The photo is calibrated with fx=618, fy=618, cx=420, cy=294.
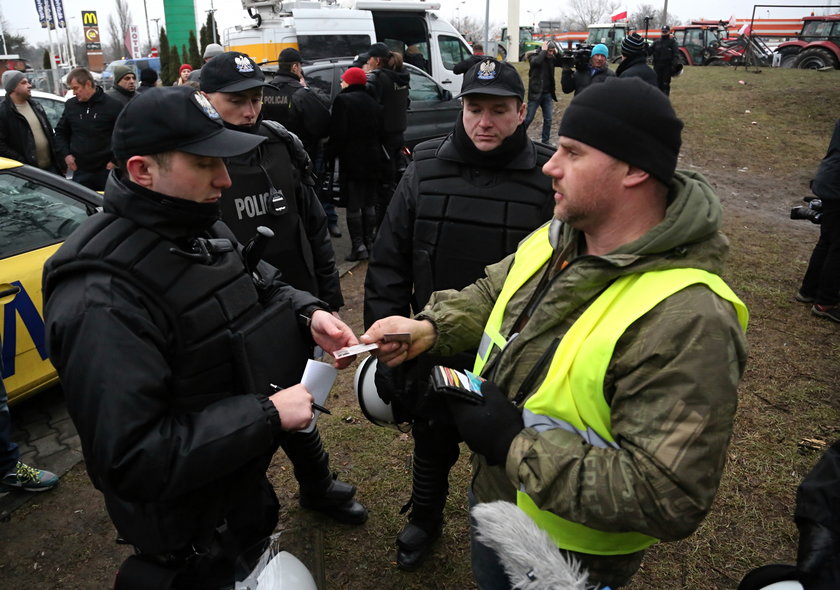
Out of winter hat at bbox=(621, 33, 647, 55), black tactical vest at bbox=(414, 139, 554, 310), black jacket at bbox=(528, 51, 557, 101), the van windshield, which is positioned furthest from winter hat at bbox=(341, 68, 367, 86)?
black jacket at bbox=(528, 51, 557, 101)

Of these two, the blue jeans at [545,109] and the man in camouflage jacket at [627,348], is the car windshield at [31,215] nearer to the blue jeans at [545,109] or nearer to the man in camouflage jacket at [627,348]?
the man in camouflage jacket at [627,348]

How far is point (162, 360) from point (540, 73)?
39.5 ft

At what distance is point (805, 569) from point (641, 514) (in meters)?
0.53

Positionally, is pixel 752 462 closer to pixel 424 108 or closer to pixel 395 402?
pixel 395 402

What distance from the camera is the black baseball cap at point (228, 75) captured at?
3111 millimetres

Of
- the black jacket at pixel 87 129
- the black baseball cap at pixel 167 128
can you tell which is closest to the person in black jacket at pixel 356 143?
the black jacket at pixel 87 129

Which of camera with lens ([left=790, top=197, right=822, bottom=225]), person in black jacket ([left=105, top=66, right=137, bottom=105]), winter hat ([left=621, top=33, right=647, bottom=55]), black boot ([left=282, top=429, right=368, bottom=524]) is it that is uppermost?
winter hat ([left=621, top=33, right=647, bottom=55])

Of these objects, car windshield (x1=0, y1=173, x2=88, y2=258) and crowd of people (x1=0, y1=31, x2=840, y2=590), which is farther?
car windshield (x1=0, y1=173, x2=88, y2=258)

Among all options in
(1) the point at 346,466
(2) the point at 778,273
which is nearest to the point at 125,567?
(1) the point at 346,466

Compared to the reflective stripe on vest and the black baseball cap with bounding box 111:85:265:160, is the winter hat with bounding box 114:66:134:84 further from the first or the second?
the reflective stripe on vest

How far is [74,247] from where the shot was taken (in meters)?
1.61

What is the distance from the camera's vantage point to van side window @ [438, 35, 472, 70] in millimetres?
13843

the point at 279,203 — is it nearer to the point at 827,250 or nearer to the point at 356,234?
the point at 356,234

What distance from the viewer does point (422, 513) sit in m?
2.84
